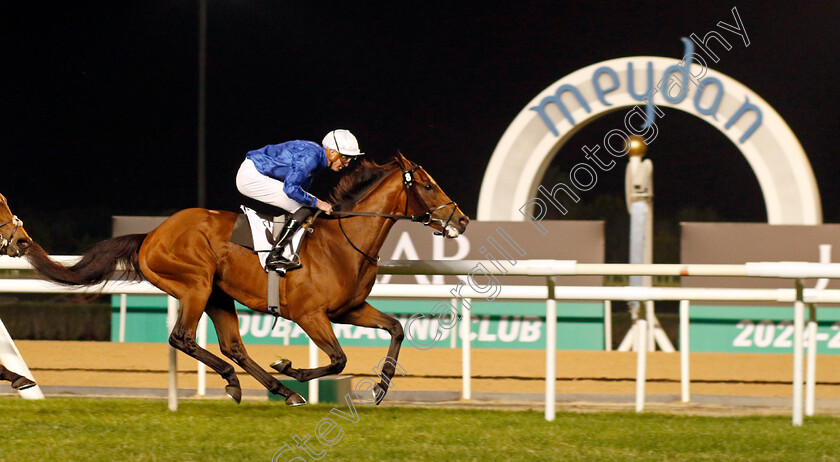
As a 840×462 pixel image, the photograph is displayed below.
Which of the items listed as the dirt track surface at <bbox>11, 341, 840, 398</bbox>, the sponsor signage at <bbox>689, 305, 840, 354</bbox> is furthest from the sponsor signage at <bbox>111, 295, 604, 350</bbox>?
the sponsor signage at <bbox>689, 305, 840, 354</bbox>

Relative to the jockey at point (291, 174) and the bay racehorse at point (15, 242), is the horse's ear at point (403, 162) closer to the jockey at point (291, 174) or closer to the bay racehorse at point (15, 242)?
the jockey at point (291, 174)

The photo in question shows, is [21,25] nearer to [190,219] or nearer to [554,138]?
[554,138]

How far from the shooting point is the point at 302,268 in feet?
13.2

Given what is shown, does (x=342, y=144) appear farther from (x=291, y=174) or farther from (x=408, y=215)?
(x=408, y=215)

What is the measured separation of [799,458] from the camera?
121 inches

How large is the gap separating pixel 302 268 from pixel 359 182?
1.65 ft

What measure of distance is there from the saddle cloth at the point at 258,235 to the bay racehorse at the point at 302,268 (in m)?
0.04

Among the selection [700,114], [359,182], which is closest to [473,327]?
[700,114]

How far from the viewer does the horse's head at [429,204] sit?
4113 mm

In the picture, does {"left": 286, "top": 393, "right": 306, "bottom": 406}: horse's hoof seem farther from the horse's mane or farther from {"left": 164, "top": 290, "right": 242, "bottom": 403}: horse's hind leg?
the horse's mane

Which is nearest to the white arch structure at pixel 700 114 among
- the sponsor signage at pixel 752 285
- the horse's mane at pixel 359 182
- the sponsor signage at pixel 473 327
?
the sponsor signage at pixel 752 285

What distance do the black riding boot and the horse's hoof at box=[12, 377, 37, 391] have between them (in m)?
1.19

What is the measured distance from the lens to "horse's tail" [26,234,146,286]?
4.24 m

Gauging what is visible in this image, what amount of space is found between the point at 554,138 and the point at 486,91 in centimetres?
1637
